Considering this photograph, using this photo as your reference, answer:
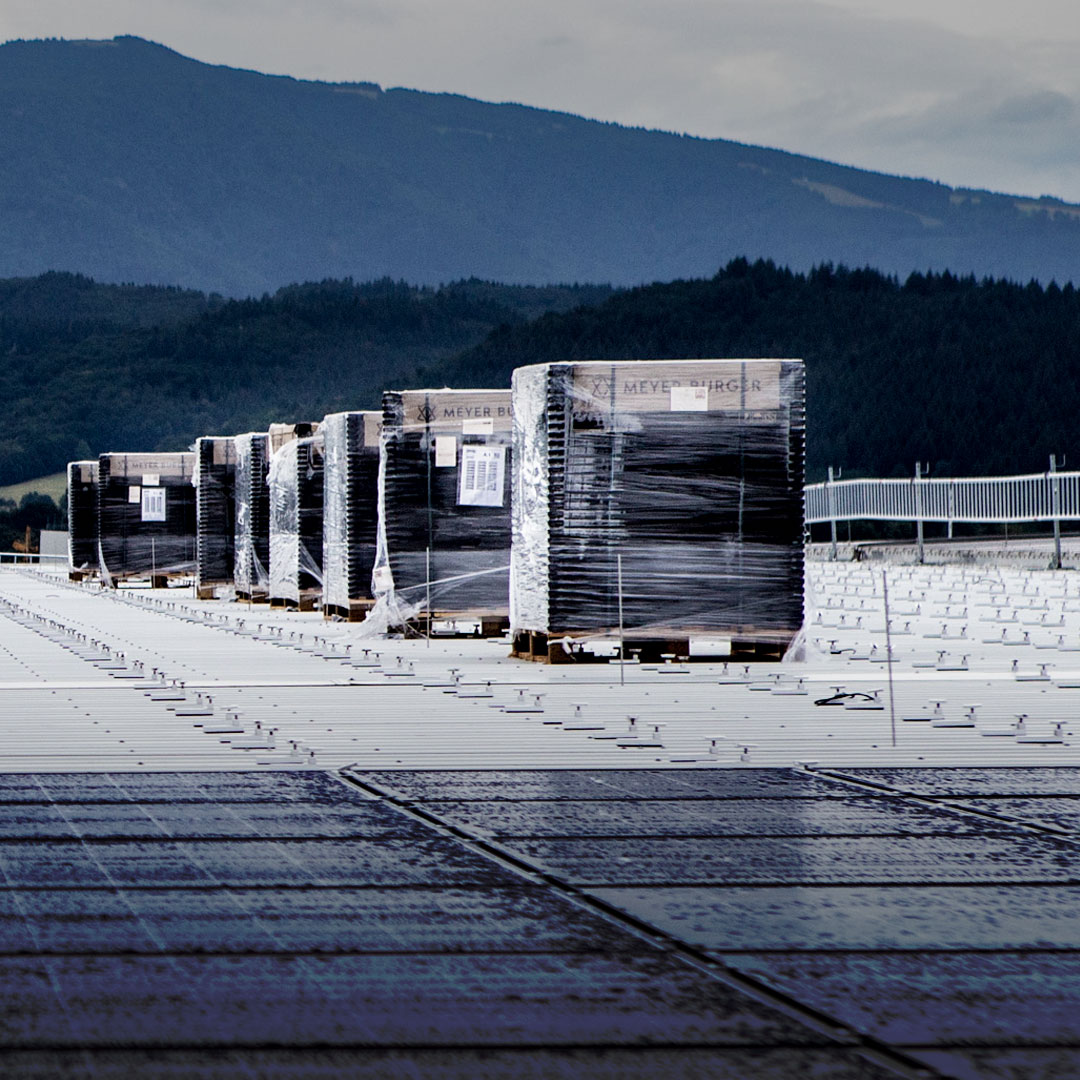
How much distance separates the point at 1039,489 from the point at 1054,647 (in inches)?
846

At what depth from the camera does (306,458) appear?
2362 cm

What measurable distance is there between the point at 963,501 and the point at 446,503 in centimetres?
2018

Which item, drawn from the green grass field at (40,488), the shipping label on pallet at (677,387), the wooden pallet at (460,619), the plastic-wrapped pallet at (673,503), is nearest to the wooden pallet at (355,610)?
the wooden pallet at (460,619)

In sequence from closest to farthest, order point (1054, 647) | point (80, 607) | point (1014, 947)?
point (1014, 947) → point (1054, 647) → point (80, 607)

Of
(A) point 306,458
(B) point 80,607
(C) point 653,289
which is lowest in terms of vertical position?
(B) point 80,607

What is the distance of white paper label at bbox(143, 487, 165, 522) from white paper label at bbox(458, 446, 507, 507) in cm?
1706

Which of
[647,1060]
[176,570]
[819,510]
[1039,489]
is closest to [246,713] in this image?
[647,1060]

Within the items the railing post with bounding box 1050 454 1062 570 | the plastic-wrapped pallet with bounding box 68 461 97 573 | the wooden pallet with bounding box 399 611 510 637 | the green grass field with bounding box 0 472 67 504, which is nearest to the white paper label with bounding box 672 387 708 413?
the wooden pallet with bounding box 399 611 510 637

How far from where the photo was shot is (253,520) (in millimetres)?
26531

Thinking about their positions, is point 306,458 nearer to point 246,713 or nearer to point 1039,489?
point 246,713

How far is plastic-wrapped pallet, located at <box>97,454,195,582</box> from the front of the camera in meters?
33.8

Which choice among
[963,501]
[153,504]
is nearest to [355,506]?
[153,504]

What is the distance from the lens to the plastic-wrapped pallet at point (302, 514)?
76.8ft

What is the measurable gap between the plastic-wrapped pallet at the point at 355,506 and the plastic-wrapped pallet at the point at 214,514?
7.88m
